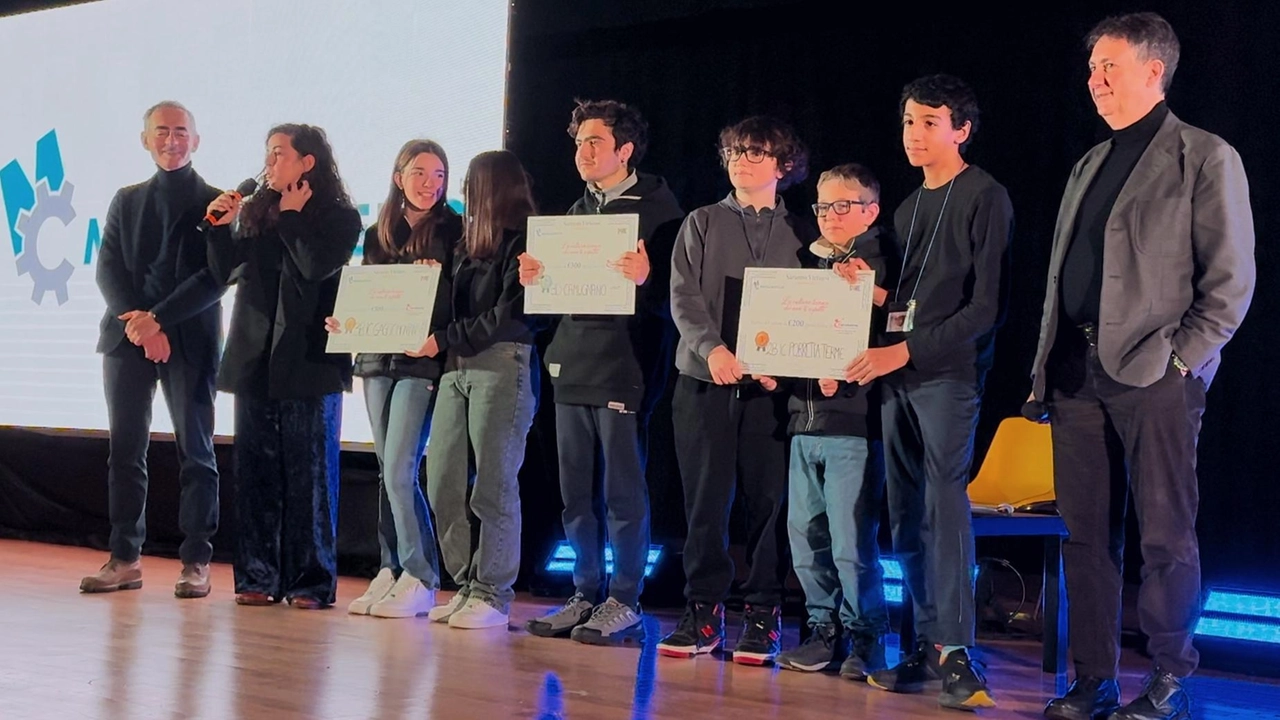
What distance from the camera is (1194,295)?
2.73m

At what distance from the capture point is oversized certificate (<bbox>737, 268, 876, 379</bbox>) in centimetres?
317

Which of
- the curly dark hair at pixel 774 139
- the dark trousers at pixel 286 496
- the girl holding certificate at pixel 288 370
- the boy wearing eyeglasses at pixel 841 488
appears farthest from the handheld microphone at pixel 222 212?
the boy wearing eyeglasses at pixel 841 488

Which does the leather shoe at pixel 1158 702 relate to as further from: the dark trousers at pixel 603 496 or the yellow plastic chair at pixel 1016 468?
the dark trousers at pixel 603 496

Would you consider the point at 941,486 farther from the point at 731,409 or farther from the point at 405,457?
the point at 405,457

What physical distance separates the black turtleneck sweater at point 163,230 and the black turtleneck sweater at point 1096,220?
3.04m

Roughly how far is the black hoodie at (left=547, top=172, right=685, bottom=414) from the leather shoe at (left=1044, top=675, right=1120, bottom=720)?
4.63ft

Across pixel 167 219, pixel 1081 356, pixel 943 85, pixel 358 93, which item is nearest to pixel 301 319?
pixel 167 219

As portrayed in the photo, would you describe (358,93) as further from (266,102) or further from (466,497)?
(466,497)

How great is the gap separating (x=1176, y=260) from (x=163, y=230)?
3348 mm

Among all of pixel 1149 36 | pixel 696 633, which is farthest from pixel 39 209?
pixel 1149 36

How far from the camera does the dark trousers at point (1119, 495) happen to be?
2.66 metres

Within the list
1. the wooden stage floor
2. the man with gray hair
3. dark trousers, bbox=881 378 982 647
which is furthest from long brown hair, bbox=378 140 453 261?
dark trousers, bbox=881 378 982 647

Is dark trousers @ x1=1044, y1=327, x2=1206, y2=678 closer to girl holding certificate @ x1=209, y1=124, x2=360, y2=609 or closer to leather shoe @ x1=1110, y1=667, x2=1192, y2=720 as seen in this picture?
leather shoe @ x1=1110, y1=667, x2=1192, y2=720

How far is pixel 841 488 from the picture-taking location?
321cm
